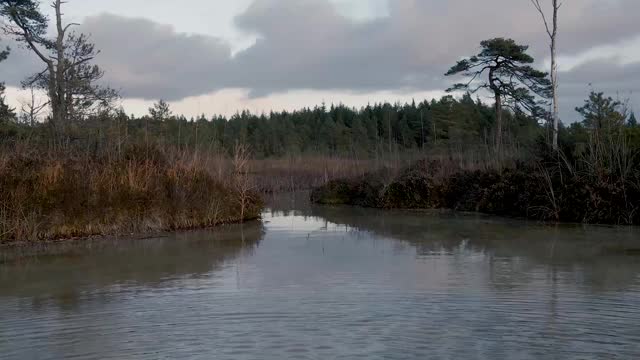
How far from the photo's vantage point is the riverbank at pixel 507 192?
1706cm

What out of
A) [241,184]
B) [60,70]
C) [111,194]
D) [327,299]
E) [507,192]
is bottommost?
[327,299]

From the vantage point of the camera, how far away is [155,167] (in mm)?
17328

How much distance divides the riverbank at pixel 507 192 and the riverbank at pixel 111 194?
8.09 meters

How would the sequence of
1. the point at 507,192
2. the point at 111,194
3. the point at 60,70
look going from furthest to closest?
the point at 60,70 < the point at 507,192 < the point at 111,194

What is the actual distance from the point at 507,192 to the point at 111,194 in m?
12.1

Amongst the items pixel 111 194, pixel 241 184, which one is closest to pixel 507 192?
pixel 241 184

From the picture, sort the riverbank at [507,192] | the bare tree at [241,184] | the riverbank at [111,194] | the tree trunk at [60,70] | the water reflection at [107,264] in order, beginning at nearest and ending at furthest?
1. the water reflection at [107,264]
2. the riverbank at [111,194]
3. the riverbank at [507,192]
4. the bare tree at [241,184]
5. the tree trunk at [60,70]

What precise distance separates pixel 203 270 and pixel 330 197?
A: 1895cm

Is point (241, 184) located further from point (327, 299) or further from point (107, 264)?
point (327, 299)

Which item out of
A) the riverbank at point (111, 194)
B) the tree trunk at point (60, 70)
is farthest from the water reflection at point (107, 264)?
the tree trunk at point (60, 70)

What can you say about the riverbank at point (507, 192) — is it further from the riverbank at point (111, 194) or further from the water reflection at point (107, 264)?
the water reflection at point (107, 264)

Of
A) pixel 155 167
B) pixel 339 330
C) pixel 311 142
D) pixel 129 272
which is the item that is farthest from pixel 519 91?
pixel 311 142

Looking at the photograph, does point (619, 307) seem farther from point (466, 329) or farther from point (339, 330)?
point (339, 330)

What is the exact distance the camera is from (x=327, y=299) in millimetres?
7949
